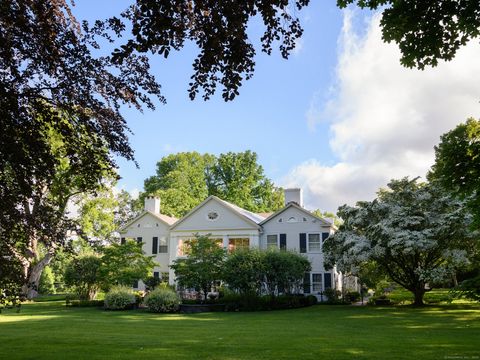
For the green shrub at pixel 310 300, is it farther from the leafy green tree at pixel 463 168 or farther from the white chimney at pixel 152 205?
the leafy green tree at pixel 463 168

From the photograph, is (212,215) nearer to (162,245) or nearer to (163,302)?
(162,245)

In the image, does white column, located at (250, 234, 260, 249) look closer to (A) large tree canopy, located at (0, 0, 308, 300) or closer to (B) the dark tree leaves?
(A) large tree canopy, located at (0, 0, 308, 300)

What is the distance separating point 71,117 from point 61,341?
23.6 ft

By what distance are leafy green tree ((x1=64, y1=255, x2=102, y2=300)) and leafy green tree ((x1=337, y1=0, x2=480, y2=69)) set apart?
2702cm

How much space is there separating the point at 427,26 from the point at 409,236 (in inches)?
683

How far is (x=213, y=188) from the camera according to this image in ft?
191

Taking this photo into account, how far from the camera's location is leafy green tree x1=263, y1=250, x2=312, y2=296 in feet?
89.2

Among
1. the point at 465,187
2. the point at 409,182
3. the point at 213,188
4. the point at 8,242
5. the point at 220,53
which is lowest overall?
the point at 8,242

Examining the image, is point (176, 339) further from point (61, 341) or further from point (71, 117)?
point (71, 117)

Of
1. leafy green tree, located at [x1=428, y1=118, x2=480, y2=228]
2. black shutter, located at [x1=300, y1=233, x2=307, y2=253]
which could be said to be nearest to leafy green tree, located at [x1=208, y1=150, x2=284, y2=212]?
black shutter, located at [x1=300, y1=233, x2=307, y2=253]

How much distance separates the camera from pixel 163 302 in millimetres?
24391

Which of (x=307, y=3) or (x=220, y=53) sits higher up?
(x=307, y=3)

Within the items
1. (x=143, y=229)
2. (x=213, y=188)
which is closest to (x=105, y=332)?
(x=143, y=229)

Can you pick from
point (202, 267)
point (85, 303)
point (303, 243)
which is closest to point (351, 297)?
point (303, 243)
